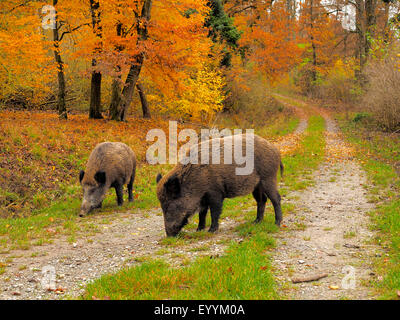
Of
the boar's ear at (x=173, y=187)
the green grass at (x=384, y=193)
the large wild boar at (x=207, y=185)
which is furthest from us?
the large wild boar at (x=207, y=185)

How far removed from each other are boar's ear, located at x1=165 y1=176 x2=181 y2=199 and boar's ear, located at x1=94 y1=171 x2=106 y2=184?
3337mm

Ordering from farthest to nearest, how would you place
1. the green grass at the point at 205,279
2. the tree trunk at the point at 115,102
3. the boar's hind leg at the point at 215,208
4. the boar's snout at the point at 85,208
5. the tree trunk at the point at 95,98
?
the tree trunk at the point at 115,102 < the tree trunk at the point at 95,98 < the boar's snout at the point at 85,208 < the boar's hind leg at the point at 215,208 < the green grass at the point at 205,279

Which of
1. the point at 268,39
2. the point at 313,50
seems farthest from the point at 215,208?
the point at 313,50

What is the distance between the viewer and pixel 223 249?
22.1ft

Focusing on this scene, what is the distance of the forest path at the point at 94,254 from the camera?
5.48 metres

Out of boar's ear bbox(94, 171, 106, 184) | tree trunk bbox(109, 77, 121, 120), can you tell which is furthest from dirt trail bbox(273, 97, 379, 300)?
tree trunk bbox(109, 77, 121, 120)

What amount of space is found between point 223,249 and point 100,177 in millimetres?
4902

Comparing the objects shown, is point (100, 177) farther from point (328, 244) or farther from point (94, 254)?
point (328, 244)

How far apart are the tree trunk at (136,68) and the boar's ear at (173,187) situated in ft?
42.9

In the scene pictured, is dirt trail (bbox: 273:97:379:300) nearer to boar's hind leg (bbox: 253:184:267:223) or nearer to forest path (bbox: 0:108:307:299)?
boar's hind leg (bbox: 253:184:267:223)

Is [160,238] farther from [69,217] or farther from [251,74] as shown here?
[251,74]

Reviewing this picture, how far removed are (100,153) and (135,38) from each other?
35.1 feet

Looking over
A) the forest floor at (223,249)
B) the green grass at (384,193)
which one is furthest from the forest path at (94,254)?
the green grass at (384,193)

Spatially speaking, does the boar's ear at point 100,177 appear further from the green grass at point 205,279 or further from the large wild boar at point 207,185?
the green grass at point 205,279
